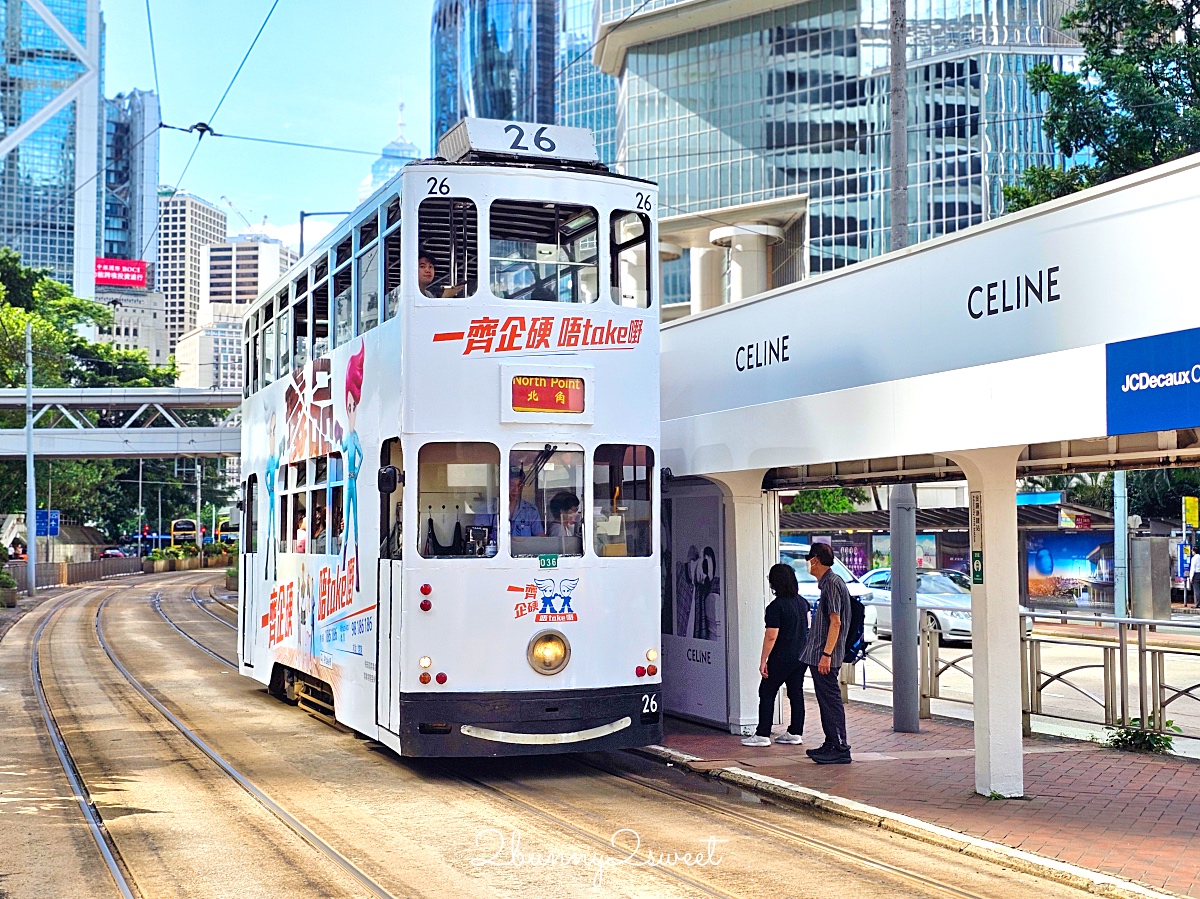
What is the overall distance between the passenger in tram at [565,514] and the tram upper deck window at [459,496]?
47 cm

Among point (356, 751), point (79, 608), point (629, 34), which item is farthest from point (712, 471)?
point (629, 34)

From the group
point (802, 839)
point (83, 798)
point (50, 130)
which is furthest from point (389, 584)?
point (50, 130)

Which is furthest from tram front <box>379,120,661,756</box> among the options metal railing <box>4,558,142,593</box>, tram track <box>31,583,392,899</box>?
metal railing <box>4,558,142,593</box>

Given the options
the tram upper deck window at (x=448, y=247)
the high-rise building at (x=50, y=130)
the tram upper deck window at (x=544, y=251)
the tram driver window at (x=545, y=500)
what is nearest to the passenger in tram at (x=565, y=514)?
the tram driver window at (x=545, y=500)

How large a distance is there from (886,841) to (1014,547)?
101 inches

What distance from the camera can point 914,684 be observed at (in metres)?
13.8

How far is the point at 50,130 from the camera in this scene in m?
178

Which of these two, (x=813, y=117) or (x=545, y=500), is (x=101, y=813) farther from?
(x=813, y=117)

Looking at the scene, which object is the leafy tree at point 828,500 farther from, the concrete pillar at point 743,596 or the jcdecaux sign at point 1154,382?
the jcdecaux sign at point 1154,382

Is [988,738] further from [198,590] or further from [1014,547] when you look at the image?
[198,590]

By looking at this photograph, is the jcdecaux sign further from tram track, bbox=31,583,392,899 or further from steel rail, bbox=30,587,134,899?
steel rail, bbox=30,587,134,899

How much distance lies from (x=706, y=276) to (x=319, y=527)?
2397 inches

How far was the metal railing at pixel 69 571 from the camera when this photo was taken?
2092 inches

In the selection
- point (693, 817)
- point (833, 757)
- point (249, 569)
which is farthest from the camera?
point (249, 569)
